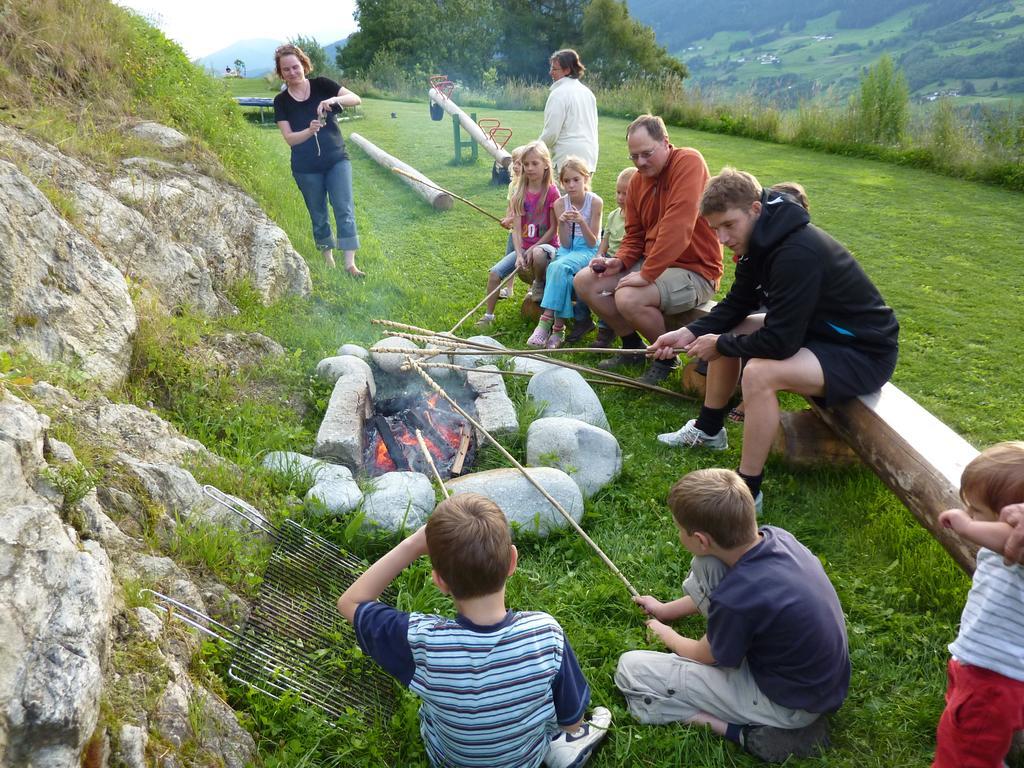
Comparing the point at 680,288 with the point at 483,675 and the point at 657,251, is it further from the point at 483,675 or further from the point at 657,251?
the point at 483,675

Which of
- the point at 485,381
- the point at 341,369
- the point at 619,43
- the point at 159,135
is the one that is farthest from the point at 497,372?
the point at 619,43

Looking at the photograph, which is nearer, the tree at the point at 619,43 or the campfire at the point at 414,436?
the campfire at the point at 414,436

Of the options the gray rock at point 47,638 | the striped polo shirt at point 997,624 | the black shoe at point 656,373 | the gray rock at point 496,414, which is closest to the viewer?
the gray rock at point 47,638

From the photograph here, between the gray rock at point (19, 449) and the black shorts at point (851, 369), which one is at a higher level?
the gray rock at point (19, 449)

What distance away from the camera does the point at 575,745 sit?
2.52 m

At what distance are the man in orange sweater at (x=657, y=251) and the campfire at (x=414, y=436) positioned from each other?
140 centimetres

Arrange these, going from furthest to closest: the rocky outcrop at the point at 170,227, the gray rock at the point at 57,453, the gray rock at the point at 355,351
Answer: the gray rock at the point at 355,351, the rocky outcrop at the point at 170,227, the gray rock at the point at 57,453

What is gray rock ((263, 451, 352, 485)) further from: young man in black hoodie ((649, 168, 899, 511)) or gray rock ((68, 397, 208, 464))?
young man in black hoodie ((649, 168, 899, 511))

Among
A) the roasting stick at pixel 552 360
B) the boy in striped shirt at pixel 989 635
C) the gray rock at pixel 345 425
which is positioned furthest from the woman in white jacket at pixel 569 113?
the boy in striped shirt at pixel 989 635

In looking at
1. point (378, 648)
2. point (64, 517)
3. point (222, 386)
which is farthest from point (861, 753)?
point (222, 386)

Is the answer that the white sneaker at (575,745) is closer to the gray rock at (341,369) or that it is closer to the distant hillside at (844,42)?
the gray rock at (341,369)

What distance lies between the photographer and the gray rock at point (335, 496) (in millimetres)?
3699

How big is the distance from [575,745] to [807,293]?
237cm

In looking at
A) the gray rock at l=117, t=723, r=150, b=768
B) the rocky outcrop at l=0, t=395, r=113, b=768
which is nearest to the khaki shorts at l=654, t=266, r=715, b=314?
the rocky outcrop at l=0, t=395, r=113, b=768
